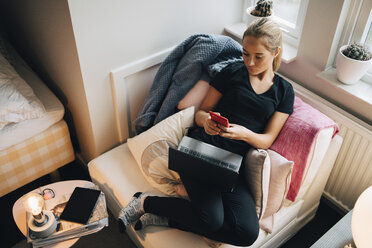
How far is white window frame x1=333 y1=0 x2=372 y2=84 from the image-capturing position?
157 cm

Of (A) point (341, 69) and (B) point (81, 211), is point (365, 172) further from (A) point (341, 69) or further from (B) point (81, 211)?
(B) point (81, 211)

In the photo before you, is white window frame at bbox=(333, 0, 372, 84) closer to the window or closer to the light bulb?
the window

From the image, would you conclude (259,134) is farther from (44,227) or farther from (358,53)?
(44,227)

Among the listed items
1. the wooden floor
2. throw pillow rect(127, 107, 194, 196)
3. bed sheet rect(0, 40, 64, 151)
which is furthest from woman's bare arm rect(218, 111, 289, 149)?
bed sheet rect(0, 40, 64, 151)

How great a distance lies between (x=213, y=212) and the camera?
143cm

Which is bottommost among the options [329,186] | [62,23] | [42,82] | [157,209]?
[329,186]

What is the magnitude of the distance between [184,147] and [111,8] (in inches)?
26.4

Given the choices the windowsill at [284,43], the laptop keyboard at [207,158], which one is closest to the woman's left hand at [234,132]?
the laptop keyboard at [207,158]

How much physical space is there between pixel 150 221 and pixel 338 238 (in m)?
0.78

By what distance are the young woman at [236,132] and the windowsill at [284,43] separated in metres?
0.28

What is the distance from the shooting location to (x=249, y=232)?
4.67 ft

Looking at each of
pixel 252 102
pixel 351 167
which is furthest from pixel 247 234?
pixel 351 167

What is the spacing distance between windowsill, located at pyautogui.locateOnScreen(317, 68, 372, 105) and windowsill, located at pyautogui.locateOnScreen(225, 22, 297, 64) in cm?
18

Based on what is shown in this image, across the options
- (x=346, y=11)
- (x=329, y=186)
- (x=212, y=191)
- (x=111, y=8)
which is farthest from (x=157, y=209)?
(x=346, y=11)
